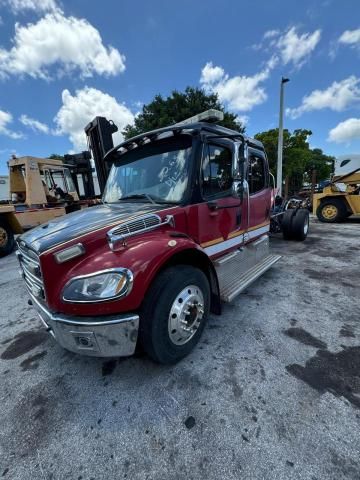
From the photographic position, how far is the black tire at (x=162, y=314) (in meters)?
1.82

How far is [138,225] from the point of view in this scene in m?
1.99

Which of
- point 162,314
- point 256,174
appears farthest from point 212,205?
point 256,174

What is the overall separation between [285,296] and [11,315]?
406 cm

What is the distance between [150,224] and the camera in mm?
2076

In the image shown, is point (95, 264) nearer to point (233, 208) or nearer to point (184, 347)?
point (184, 347)

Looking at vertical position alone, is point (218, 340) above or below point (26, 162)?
below

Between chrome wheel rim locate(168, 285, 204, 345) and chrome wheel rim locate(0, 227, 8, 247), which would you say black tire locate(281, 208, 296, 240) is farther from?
chrome wheel rim locate(0, 227, 8, 247)

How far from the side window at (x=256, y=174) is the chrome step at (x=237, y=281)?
3.98ft

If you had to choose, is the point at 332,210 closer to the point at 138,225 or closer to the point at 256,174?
the point at 256,174

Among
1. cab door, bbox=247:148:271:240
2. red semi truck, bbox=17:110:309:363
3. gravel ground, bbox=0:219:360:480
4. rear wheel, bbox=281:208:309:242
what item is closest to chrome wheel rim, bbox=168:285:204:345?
red semi truck, bbox=17:110:309:363

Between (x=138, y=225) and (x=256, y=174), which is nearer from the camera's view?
(x=138, y=225)

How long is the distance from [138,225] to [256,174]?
2.68 metres

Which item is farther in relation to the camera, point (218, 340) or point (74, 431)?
point (218, 340)

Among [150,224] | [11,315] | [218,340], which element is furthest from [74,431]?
[11,315]
